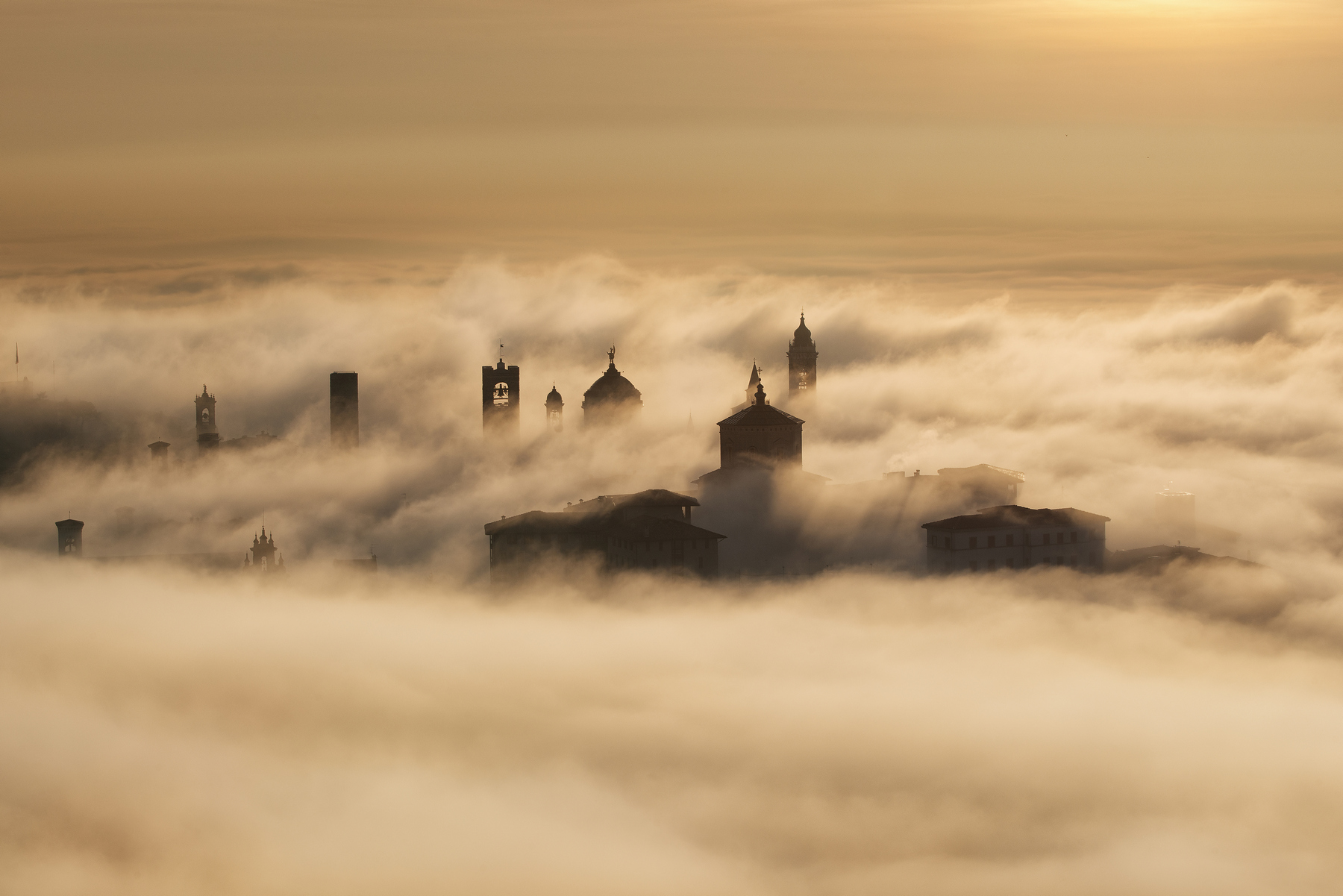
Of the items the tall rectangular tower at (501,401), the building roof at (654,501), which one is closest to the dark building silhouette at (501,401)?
the tall rectangular tower at (501,401)

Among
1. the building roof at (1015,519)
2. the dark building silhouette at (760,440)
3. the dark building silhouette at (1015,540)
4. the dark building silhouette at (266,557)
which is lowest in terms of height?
the dark building silhouette at (266,557)

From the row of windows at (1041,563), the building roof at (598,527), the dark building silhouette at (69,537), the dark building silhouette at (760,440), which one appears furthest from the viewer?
the dark building silhouette at (69,537)

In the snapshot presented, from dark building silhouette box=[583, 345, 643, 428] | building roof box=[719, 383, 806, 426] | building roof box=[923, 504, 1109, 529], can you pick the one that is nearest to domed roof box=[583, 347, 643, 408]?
dark building silhouette box=[583, 345, 643, 428]

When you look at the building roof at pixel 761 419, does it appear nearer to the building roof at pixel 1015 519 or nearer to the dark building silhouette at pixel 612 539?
the dark building silhouette at pixel 612 539

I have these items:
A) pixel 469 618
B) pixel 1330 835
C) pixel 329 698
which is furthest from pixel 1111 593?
pixel 329 698

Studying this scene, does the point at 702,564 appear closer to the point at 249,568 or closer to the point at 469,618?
the point at 469,618

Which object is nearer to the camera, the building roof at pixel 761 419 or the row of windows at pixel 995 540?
the row of windows at pixel 995 540

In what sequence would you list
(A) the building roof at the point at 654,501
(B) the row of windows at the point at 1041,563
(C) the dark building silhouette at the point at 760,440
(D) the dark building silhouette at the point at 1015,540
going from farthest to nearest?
(C) the dark building silhouette at the point at 760,440 → (A) the building roof at the point at 654,501 → (B) the row of windows at the point at 1041,563 → (D) the dark building silhouette at the point at 1015,540
